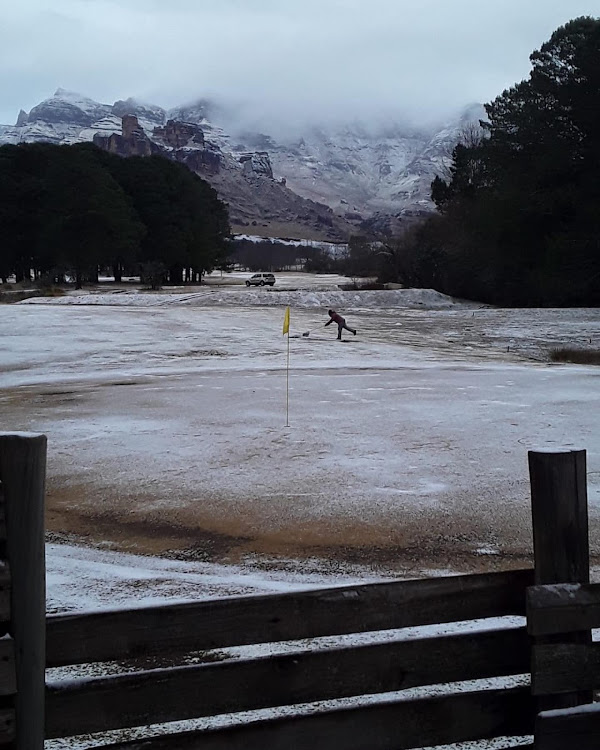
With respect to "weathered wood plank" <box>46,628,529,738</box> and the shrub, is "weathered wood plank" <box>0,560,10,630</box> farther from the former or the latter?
the shrub

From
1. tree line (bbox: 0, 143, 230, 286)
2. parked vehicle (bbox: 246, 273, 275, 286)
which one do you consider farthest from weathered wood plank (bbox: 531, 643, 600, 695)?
parked vehicle (bbox: 246, 273, 275, 286)

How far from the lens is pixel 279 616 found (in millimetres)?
2904

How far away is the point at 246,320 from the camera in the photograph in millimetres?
36781

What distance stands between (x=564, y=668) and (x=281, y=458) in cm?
778

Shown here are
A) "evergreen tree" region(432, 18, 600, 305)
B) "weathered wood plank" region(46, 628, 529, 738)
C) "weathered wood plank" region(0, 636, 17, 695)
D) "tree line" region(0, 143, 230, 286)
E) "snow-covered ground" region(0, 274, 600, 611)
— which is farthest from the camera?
"tree line" region(0, 143, 230, 286)

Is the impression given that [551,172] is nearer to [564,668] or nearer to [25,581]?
[564,668]

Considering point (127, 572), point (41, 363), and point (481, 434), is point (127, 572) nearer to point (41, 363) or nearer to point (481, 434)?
point (481, 434)

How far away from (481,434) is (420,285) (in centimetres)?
5448

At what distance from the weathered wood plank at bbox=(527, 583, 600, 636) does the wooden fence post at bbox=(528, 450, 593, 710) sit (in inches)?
1.9

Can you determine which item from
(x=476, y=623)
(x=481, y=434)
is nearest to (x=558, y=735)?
(x=476, y=623)

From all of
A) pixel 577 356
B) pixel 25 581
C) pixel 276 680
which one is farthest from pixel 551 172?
pixel 25 581

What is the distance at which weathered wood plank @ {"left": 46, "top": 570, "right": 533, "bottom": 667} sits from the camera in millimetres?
2762

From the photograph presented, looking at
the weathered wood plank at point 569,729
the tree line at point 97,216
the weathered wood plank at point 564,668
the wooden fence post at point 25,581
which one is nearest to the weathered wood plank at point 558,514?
the weathered wood plank at point 564,668

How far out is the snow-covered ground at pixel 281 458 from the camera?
22.8ft
